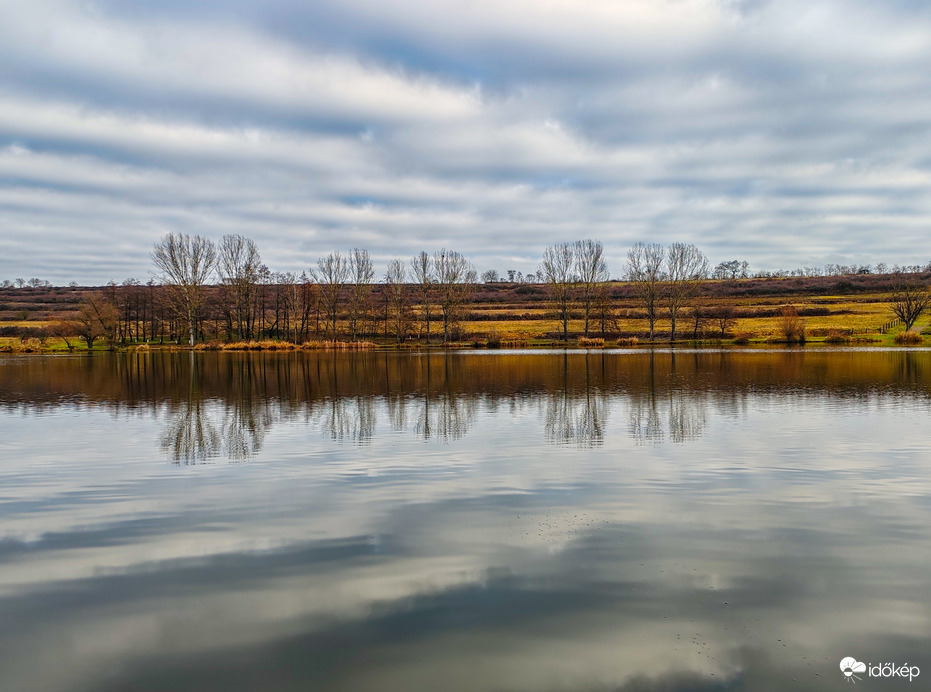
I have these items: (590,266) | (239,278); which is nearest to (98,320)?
(239,278)

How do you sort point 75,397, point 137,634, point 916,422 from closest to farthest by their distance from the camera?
point 137,634 → point 916,422 → point 75,397

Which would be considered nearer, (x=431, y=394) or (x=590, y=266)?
(x=431, y=394)

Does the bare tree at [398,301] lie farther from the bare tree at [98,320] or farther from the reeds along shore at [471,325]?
the bare tree at [98,320]

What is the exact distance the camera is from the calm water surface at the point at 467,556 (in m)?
4.73

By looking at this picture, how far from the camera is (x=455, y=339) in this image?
3063 inches

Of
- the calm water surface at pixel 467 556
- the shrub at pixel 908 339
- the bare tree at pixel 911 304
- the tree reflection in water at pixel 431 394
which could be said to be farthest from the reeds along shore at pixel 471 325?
the calm water surface at pixel 467 556

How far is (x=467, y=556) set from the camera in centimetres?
673

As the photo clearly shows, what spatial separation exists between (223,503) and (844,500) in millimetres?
8426

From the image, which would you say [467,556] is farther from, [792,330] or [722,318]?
[722,318]

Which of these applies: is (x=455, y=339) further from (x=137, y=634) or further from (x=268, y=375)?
(x=137, y=634)

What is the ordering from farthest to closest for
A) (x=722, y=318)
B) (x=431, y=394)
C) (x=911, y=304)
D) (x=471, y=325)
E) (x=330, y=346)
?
1. (x=471, y=325)
2. (x=722, y=318)
3. (x=911, y=304)
4. (x=330, y=346)
5. (x=431, y=394)

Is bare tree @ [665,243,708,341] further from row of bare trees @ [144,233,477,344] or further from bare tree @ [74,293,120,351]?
bare tree @ [74,293,120,351]

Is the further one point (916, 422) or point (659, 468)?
point (916, 422)

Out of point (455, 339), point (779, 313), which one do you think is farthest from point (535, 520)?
point (779, 313)
